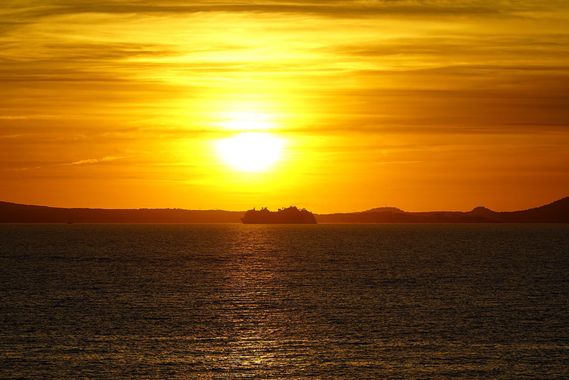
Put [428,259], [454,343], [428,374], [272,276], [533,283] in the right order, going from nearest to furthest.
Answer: [428,374]
[454,343]
[533,283]
[272,276]
[428,259]

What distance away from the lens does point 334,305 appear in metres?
100

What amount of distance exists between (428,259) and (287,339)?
423ft

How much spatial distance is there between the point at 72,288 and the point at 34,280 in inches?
590

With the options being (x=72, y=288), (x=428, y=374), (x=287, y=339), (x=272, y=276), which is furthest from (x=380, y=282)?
(x=428, y=374)

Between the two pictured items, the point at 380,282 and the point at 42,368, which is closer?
the point at 42,368

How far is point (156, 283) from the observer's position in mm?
130625

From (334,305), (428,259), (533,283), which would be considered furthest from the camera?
(428,259)

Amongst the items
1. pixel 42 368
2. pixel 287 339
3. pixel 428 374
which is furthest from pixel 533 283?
pixel 42 368

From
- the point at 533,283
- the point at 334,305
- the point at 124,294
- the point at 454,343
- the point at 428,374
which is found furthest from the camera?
the point at 533,283

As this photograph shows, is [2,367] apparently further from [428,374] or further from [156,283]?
[156,283]

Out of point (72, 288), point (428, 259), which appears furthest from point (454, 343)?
point (428, 259)

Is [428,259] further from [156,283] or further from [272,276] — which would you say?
[156,283]

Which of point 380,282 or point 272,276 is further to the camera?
point 272,276

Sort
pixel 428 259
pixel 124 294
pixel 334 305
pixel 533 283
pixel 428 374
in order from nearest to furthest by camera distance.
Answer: pixel 428 374 < pixel 334 305 < pixel 124 294 < pixel 533 283 < pixel 428 259
